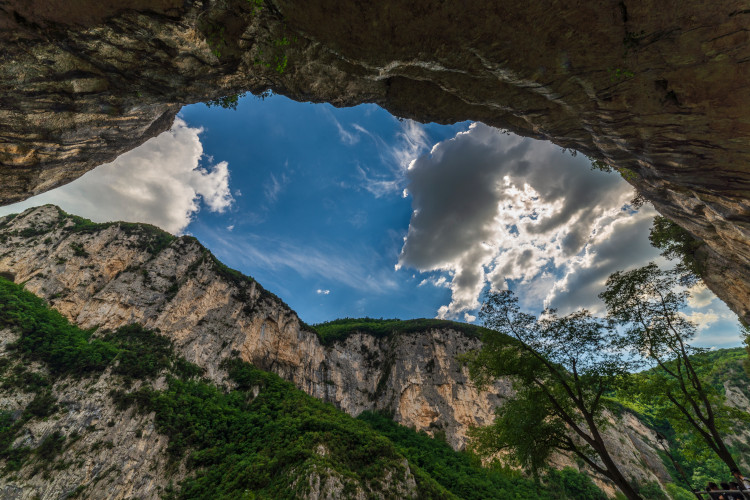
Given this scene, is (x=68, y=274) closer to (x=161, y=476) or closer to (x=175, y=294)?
(x=175, y=294)

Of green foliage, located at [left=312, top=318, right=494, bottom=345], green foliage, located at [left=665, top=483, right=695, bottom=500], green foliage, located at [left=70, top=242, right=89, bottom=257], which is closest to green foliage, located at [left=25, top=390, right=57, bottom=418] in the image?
green foliage, located at [left=70, top=242, right=89, bottom=257]

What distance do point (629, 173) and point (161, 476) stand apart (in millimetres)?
40024

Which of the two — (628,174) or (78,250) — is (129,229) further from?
(628,174)

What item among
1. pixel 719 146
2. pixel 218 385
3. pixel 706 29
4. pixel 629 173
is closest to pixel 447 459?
pixel 218 385

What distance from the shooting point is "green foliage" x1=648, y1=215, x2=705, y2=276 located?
1422cm

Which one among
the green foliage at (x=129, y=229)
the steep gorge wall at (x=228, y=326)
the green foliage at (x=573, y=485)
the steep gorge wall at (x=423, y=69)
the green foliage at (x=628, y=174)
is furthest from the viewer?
the green foliage at (x=129, y=229)

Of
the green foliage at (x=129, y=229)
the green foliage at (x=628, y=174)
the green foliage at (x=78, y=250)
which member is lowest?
the green foliage at (x=628, y=174)

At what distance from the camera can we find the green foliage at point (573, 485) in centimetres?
3312

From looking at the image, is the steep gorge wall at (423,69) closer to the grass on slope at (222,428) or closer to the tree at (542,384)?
the tree at (542,384)

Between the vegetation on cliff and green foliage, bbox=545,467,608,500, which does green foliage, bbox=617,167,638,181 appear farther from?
green foliage, bbox=545,467,608,500

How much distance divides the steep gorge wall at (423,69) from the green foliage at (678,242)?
665 cm

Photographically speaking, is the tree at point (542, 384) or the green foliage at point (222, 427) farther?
the green foliage at point (222, 427)

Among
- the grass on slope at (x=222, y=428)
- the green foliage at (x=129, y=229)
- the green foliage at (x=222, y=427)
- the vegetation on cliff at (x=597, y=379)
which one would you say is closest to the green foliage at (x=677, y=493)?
the grass on slope at (x=222, y=428)

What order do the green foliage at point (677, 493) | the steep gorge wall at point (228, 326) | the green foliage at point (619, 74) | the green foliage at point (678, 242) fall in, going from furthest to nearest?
1. the green foliage at point (677, 493)
2. the steep gorge wall at point (228, 326)
3. the green foliage at point (678, 242)
4. the green foliage at point (619, 74)
